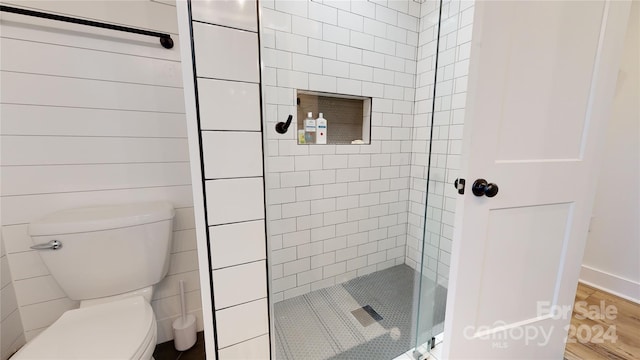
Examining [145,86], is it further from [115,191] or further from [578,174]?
[578,174]

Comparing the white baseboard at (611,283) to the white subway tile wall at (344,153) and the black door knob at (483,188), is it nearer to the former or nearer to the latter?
the white subway tile wall at (344,153)

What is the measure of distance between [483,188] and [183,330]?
158 cm

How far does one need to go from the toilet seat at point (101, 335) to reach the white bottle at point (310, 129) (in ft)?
3.89

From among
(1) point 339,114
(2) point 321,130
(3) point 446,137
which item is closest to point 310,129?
(2) point 321,130

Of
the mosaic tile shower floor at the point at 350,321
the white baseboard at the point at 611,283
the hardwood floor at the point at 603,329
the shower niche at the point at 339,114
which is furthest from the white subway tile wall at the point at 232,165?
the white baseboard at the point at 611,283

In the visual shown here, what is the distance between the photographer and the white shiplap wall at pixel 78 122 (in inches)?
40.4

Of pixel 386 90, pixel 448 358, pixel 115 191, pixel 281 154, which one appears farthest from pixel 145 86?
pixel 448 358

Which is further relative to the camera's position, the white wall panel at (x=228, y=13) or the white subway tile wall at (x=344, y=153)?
the white subway tile wall at (x=344, y=153)

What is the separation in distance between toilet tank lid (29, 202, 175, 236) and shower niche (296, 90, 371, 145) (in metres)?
0.87

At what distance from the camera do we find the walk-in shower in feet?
4.28

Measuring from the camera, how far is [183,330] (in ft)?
4.39

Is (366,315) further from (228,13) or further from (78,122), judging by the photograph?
(78,122)

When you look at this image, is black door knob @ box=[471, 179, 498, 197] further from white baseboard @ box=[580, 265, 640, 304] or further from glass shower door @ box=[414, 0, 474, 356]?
white baseboard @ box=[580, 265, 640, 304]

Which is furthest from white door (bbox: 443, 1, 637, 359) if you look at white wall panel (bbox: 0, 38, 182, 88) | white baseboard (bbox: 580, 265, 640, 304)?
white wall panel (bbox: 0, 38, 182, 88)
